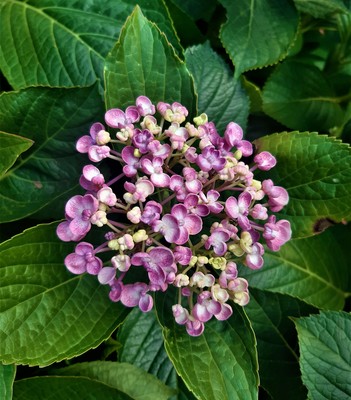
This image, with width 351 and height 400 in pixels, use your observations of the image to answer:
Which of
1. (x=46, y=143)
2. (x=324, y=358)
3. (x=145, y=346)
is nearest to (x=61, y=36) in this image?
(x=46, y=143)

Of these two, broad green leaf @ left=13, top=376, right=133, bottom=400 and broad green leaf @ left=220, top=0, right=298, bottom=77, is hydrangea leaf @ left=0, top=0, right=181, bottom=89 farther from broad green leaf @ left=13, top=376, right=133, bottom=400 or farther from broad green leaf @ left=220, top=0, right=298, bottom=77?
broad green leaf @ left=13, top=376, right=133, bottom=400

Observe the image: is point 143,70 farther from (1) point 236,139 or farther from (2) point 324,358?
(2) point 324,358

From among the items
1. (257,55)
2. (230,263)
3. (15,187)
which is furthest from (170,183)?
(257,55)

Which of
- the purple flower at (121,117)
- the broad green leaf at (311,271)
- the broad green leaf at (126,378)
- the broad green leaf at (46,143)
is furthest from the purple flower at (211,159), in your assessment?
the broad green leaf at (126,378)

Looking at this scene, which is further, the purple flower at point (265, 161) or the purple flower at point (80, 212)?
the purple flower at point (265, 161)

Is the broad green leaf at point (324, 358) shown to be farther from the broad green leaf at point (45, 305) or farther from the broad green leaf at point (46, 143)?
the broad green leaf at point (46, 143)
